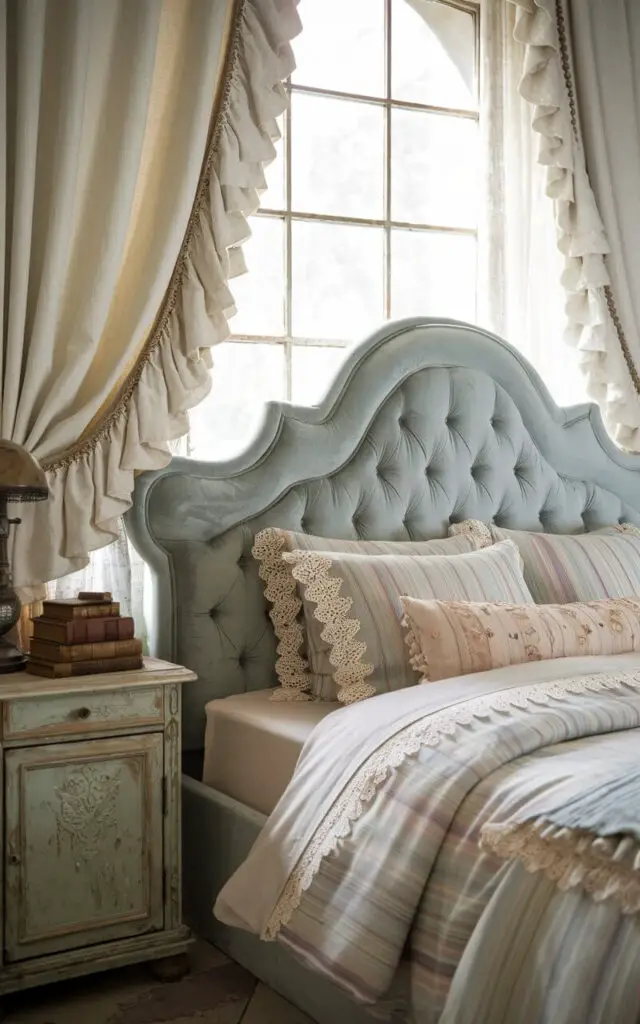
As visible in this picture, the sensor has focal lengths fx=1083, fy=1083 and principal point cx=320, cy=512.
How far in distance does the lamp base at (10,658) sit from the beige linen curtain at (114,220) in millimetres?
218

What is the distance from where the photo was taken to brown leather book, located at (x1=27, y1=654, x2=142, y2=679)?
85.5 inches

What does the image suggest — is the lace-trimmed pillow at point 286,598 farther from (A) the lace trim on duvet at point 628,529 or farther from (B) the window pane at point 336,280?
(A) the lace trim on duvet at point 628,529

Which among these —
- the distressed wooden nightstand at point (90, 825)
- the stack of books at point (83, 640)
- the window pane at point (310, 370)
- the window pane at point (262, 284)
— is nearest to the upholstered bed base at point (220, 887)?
the distressed wooden nightstand at point (90, 825)

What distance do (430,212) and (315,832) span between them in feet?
6.89

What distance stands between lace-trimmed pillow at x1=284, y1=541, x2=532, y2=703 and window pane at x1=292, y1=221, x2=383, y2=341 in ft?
2.79

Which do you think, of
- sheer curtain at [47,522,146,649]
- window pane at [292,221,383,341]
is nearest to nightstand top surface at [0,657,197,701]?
sheer curtain at [47,522,146,649]

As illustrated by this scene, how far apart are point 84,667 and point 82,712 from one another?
106 mm

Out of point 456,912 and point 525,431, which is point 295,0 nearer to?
point 525,431

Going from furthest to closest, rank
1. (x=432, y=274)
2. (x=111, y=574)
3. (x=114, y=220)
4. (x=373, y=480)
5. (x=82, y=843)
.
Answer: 1. (x=432, y=274)
2. (x=373, y=480)
3. (x=111, y=574)
4. (x=114, y=220)
5. (x=82, y=843)

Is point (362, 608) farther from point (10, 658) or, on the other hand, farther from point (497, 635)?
point (10, 658)

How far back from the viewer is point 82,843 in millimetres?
2111

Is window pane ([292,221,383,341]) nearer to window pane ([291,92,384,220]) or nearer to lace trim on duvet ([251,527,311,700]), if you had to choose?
window pane ([291,92,384,220])

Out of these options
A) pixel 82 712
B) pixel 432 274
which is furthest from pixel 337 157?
pixel 82 712

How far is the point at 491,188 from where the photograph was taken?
338 centimetres
